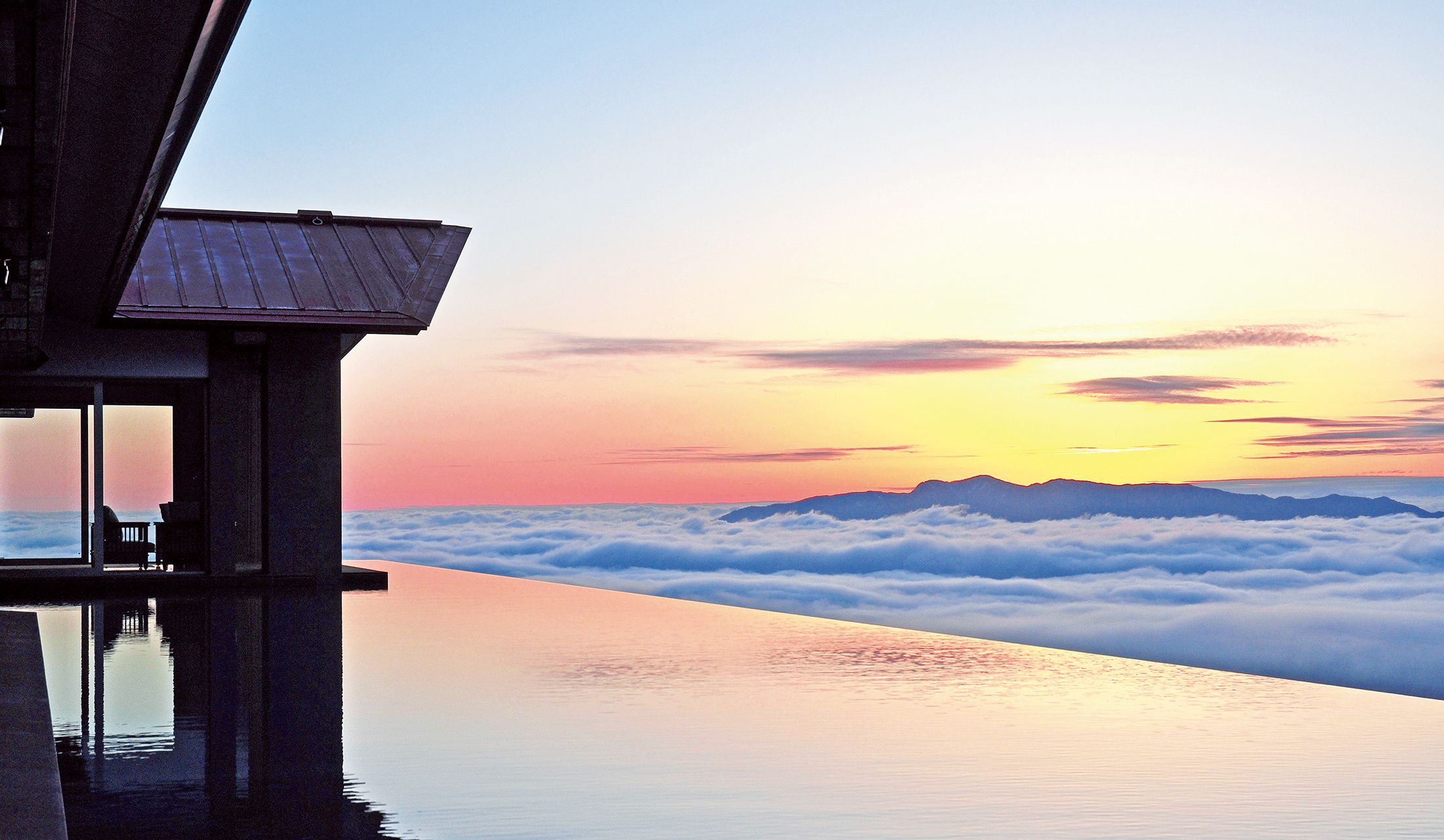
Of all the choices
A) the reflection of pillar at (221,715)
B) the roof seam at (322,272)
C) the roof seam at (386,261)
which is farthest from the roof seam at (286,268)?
the reflection of pillar at (221,715)

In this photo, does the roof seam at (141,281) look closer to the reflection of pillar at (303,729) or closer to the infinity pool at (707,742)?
the reflection of pillar at (303,729)

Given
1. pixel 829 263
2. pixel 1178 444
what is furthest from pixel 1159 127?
pixel 1178 444

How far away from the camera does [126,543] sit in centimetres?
1493

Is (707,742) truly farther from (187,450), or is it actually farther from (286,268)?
(187,450)

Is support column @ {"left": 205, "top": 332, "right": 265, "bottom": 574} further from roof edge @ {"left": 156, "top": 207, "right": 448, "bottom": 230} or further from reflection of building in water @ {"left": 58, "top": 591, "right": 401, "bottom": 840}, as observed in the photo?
reflection of building in water @ {"left": 58, "top": 591, "right": 401, "bottom": 840}


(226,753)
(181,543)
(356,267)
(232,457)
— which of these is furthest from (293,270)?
(226,753)

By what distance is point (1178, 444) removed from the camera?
3097cm

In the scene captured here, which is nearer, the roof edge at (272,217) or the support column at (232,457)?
the support column at (232,457)

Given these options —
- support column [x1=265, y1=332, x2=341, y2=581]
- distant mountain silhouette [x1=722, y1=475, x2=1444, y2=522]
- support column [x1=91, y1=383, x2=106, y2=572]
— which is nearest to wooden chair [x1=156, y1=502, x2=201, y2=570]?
support column [x1=91, y1=383, x2=106, y2=572]

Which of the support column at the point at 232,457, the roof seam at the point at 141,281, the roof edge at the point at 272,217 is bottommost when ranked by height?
the support column at the point at 232,457

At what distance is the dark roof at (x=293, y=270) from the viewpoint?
41.8 ft

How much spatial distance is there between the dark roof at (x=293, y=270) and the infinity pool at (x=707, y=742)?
4.64 m

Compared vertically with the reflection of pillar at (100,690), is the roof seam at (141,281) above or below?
above

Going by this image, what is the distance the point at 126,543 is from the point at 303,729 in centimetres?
1112
